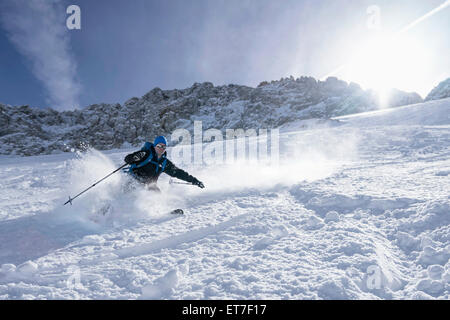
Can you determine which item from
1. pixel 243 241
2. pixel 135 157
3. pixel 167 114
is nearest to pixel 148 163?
pixel 135 157

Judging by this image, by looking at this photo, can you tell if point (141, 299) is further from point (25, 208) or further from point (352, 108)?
point (352, 108)

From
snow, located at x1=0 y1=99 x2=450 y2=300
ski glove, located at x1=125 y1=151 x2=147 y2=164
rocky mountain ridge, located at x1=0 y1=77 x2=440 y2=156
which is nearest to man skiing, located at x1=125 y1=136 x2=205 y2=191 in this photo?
ski glove, located at x1=125 y1=151 x2=147 y2=164

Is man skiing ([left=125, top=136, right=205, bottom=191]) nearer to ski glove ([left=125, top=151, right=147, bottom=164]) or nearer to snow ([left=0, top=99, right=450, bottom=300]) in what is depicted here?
ski glove ([left=125, top=151, right=147, bottom=164])

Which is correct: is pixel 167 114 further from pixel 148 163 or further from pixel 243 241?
pixel 243 241

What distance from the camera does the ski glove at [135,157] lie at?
5.55 meters

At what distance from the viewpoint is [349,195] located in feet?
14.8

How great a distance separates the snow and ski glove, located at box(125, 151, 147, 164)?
64cm

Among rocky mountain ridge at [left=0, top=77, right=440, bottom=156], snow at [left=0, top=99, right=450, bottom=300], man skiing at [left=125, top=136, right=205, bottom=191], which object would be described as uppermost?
rocky mountain ridge at [left=0, top=77, right=440, bottom=156]

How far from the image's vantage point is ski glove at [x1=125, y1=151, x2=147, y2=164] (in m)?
5.55

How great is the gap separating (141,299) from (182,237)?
1.37 metres

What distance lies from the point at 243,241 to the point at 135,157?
369 centimetres

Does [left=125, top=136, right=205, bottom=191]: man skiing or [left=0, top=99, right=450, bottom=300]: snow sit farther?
[left=125, top=136, right=205, bottom=191]: man skiing

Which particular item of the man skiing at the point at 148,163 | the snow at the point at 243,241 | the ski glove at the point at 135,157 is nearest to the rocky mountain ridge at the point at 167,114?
the man skiing at the point at 148,163
